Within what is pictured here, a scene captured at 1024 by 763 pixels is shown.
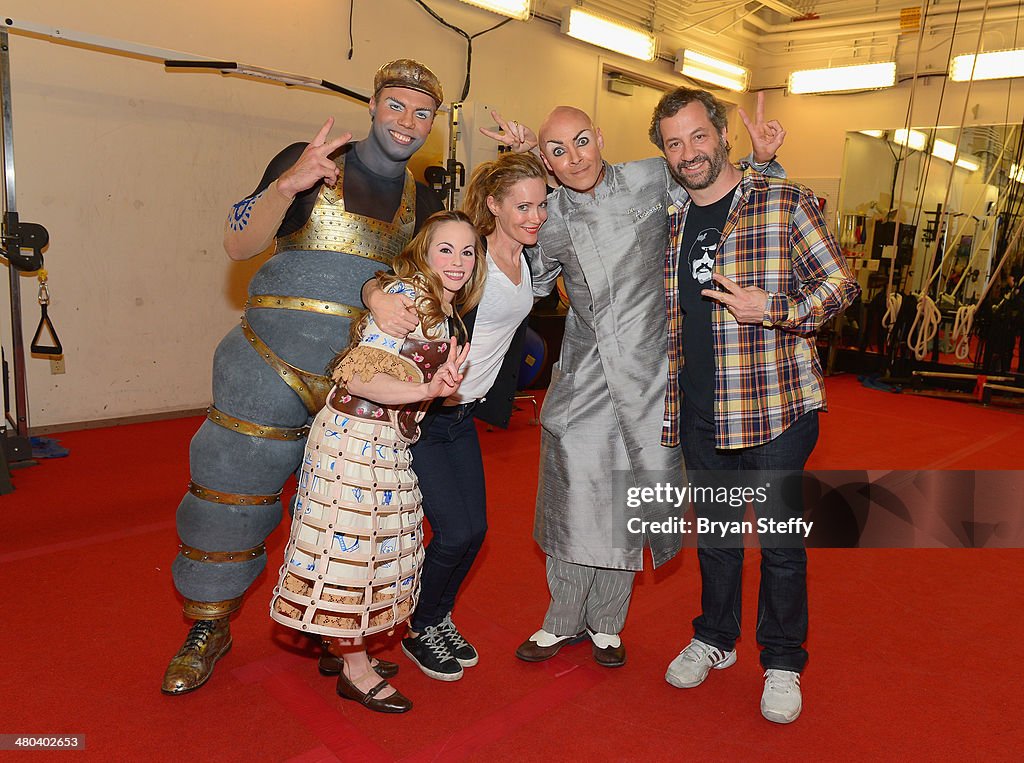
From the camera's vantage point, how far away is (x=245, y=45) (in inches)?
221

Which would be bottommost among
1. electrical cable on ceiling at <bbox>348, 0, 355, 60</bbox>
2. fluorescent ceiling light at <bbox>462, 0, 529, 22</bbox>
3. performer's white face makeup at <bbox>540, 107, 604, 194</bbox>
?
performer's white face makeup at <bbox>540, 107, 604, 194</bbox>

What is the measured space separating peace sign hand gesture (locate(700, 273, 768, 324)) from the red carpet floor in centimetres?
122

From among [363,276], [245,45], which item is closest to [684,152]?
[363,276]

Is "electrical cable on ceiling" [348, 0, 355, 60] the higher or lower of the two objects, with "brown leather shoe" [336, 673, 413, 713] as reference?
higher

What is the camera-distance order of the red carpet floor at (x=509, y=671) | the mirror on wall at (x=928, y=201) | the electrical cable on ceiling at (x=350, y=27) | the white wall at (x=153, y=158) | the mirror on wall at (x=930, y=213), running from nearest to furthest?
1. the red carpet floor at (x=509, y=671)
2. the white wall at (x=153, y=158)
3. the electrical cable on ceiling at (x=350, y=27)
4. the mirror on wall at (x=930, y=213)
5. the mirror on wall at (x=928, y=201)

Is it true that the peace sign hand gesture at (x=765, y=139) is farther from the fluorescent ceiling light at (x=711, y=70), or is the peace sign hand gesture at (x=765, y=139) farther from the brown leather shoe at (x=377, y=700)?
the fluorescent ceiling light at (x=711, y=70)

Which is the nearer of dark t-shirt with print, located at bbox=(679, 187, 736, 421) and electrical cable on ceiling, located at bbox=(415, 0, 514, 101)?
dark t-shirt with print, located at bbox=(679, 187, 736, 421)

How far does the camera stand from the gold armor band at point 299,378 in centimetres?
226

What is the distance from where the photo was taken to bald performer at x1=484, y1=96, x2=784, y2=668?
8.01 feet

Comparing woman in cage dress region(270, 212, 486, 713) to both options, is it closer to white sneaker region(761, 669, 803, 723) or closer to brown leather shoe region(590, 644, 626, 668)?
brown leather shoe region(590, 644, 626, 668)

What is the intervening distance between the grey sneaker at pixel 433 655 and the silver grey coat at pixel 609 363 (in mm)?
483

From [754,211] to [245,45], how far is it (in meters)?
4.64

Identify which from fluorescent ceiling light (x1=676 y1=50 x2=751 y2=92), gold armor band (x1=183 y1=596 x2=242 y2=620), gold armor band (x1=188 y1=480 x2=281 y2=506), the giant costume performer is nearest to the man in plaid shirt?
the giant costume performer

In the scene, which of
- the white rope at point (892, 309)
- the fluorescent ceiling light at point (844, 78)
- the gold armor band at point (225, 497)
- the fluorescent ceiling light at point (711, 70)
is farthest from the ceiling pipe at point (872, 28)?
the gold armor band at point (225, 497)
